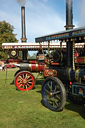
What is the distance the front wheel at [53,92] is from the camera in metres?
3.30

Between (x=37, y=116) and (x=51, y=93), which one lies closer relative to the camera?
(x=37, y=116)

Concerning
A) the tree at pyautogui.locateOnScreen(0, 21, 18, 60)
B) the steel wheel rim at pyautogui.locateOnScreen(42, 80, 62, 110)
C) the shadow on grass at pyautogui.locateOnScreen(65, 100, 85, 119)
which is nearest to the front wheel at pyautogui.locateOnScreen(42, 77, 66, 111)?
the steel wheel rim at pyautogui.locateOnScreen(42, 80, 62, 110)

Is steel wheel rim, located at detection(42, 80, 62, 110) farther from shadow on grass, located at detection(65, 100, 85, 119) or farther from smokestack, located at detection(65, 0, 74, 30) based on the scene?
smokestack, located at detection(65, 0, 74, 30)

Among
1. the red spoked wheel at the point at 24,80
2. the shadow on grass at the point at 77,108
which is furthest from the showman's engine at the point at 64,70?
the shadow on grass at the point at 77,108

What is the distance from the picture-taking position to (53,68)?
13.8 feet

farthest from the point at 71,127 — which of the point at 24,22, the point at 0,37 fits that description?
the point at 0,37

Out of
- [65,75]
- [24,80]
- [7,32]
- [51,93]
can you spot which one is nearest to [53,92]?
[51,93]

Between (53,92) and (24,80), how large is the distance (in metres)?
2.43

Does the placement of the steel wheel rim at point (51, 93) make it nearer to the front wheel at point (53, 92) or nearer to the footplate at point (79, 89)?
the front wheel at point (53, 92)

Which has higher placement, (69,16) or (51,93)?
(69,16)

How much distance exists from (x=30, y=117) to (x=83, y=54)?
184 cm

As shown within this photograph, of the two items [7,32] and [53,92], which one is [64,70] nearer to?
[53,92]

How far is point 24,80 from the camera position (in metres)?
5.80

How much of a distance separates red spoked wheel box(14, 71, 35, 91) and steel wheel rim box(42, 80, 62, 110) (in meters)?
2.06
